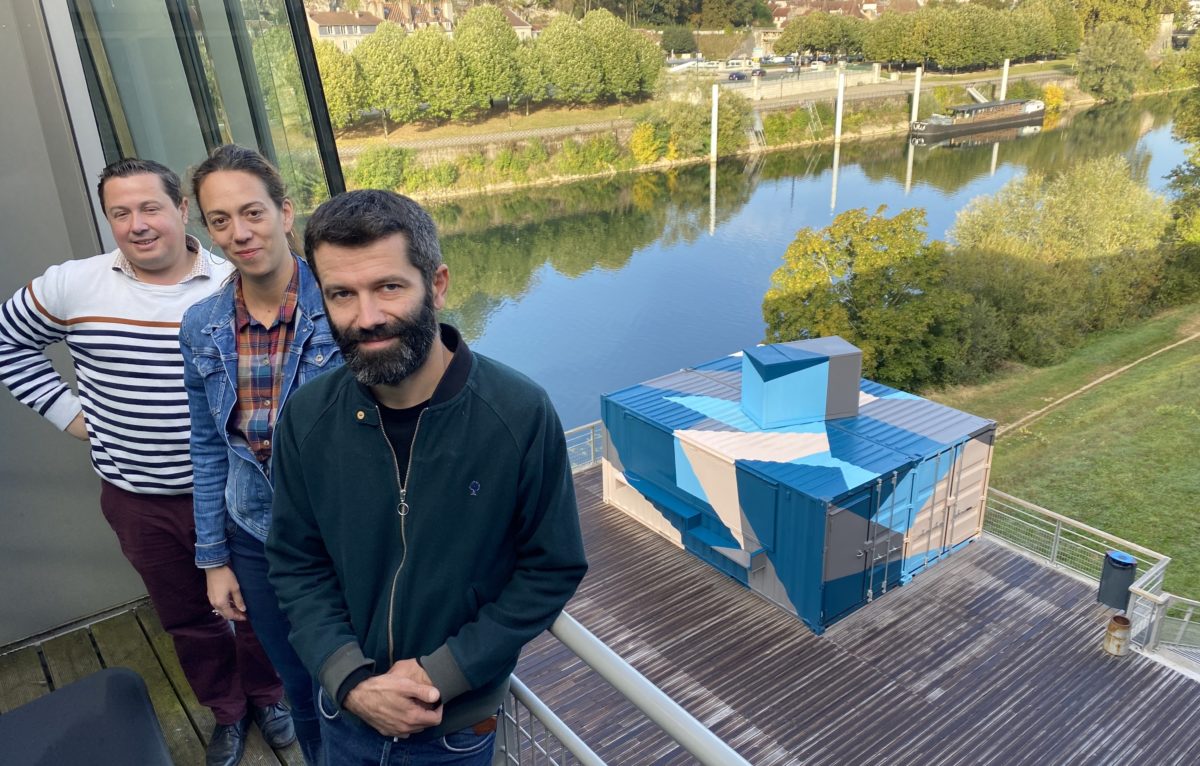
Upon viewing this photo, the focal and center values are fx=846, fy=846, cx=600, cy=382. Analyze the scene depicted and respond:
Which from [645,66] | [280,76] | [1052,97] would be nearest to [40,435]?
[280,76]

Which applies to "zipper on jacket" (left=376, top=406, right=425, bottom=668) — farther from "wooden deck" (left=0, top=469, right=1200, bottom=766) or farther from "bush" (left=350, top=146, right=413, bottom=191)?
"bush" (left=350, top=146, right=413, bottom=191)

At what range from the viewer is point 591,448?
10883mm

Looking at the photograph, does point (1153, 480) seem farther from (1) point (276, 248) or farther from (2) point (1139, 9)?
(2) point (1139, 9)

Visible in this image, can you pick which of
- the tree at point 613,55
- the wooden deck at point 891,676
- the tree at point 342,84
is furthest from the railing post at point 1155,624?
the tree at point 613,55

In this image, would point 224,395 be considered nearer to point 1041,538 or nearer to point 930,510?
point 930,510

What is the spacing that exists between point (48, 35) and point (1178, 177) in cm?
3359

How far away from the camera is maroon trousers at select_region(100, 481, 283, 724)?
210 cm

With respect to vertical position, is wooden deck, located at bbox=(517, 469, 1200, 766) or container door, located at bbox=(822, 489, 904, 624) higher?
container door, located at bbox=(822, 489, 904, 624)

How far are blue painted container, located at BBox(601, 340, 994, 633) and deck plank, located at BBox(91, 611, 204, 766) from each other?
5322 mm

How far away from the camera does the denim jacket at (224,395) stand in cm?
163

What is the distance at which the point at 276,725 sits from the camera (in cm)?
229

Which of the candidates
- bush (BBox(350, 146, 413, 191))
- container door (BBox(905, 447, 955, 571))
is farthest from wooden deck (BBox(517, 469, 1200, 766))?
bush (BBox(350, 146, 413, 191))

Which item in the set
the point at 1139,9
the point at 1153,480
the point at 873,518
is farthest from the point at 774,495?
the point at 1139,9

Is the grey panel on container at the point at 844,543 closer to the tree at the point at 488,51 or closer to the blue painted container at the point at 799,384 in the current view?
the blue painted container at the point at 799,384
